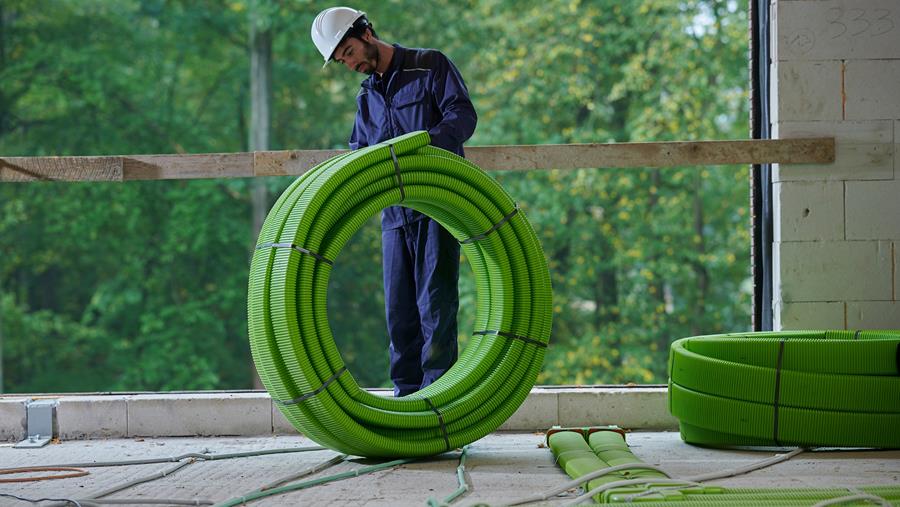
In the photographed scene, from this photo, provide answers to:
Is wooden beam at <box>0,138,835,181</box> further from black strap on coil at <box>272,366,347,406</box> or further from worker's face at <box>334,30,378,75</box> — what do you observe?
black strap on coil at <box>272,366,347,406</box>

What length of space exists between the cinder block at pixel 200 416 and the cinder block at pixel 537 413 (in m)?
1.04

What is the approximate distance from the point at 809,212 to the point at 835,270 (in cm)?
27

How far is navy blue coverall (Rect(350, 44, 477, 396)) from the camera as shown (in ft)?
12.9

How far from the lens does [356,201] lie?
3.55 metres

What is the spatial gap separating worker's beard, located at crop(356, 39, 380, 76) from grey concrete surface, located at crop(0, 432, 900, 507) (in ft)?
4.80

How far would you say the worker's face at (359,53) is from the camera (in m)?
3.91

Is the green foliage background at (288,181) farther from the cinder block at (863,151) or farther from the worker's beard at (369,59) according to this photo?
the worker's beard at (369,59)

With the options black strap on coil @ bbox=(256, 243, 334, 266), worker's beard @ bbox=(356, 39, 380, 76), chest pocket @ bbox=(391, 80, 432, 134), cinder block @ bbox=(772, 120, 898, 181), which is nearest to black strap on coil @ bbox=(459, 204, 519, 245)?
chest pocket @ bbox=(391, 80, 432, 134)

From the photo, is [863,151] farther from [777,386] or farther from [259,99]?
[259,99]

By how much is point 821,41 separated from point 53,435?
3.58m

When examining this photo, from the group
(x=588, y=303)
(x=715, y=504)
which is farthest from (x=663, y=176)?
(x=715, y=504)

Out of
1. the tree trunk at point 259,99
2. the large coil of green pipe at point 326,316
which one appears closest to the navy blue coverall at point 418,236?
the large coil of green pipe at point 326,316

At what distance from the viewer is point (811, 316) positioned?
4.35 m

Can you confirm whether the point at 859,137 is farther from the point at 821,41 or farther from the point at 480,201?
the point at 480,201
